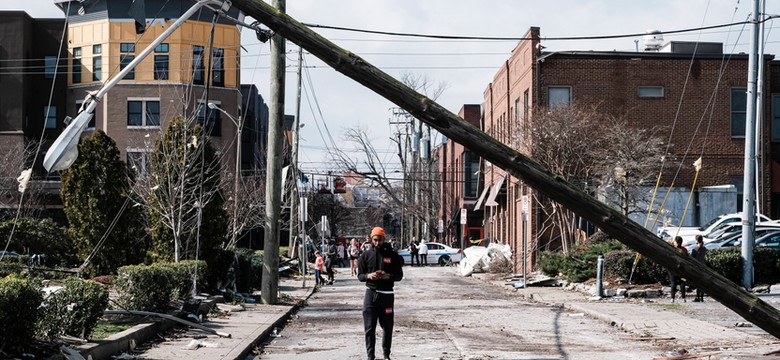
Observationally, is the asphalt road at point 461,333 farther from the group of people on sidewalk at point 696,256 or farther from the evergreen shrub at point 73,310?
the group of people on sidewalk at point 696,256

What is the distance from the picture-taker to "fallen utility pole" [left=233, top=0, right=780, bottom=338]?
7961 millimetres

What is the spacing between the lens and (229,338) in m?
15.5

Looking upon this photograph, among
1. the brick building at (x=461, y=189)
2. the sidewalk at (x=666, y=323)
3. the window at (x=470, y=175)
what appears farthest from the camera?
the window at (x=470, y=175)

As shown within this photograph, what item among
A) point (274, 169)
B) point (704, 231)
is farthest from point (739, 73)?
point (274, 169)

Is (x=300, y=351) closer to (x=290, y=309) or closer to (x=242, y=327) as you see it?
(x=242, y=327)

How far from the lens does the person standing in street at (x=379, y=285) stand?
1298 cm

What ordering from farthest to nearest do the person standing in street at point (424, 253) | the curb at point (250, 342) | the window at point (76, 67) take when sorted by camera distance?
the person standing in street at point (424, 253) < the window at point (76, 67) < the curb at point (250, 342)

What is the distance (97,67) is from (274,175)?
1465 inches

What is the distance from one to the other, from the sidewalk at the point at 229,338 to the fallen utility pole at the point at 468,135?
617 centimetres

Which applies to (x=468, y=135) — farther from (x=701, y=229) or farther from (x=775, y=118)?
(x=775, y=118)

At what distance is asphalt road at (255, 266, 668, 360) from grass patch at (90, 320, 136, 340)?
2.08 metres

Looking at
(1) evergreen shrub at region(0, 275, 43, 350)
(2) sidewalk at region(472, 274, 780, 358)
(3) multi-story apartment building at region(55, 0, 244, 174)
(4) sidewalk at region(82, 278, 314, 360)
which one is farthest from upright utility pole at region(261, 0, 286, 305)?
(3) multi-story apartment building at region(55, 0, 244, 174)

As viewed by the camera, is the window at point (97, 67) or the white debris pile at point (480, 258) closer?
the white debris pile at point (480, 258)

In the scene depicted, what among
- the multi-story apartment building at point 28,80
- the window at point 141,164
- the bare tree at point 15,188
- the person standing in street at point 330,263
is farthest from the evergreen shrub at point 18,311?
the multi-story apartment building at point 28,80
